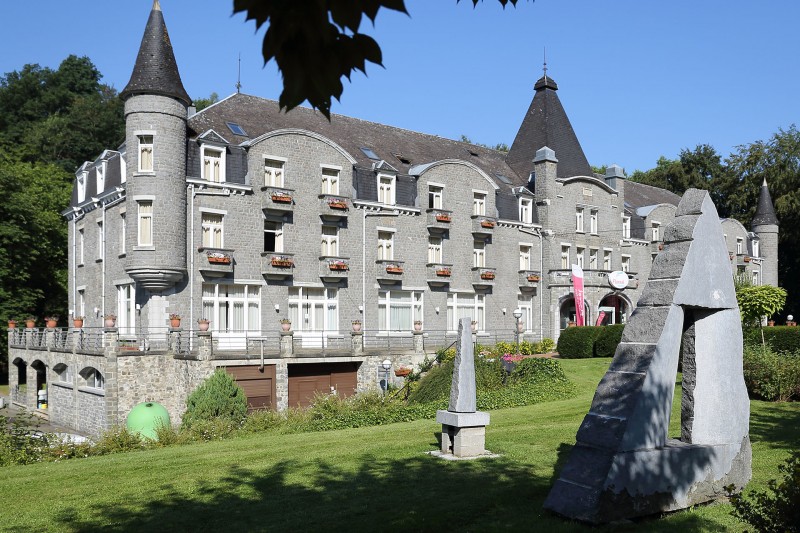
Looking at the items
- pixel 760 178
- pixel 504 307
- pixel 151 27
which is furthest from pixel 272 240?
pixel 760 178

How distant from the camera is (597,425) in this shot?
8227mm

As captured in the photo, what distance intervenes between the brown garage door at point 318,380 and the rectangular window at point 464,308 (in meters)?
7.33

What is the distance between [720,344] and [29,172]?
4643 cm

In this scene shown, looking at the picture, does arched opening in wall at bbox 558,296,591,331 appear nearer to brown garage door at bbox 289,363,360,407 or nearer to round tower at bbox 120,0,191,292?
brown garage door at bbox 289,363,360,407

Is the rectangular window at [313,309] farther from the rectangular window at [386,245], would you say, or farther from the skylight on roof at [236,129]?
the skylight on roof at [236,129]

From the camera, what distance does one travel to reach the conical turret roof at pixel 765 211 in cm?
5469

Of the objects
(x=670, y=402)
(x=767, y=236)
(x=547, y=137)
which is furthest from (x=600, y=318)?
(x=670, y=402)

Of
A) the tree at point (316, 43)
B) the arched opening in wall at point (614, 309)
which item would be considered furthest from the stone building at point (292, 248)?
the tree at point (316, 43)

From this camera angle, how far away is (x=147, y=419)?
21.3 metres

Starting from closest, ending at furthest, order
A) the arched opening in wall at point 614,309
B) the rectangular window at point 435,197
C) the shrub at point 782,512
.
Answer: the shrub at point 782,512 < the rectangular window at point 435,197 < the arched opening in wall at point 614,309

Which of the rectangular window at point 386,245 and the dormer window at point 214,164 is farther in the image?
the rectangular window at point 386,245

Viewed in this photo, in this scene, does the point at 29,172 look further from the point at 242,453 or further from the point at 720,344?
the point at 720,344

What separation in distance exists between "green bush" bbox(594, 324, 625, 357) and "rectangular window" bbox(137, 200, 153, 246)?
18177 millimetres

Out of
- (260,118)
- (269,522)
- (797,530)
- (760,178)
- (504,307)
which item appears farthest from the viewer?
(760,178)
